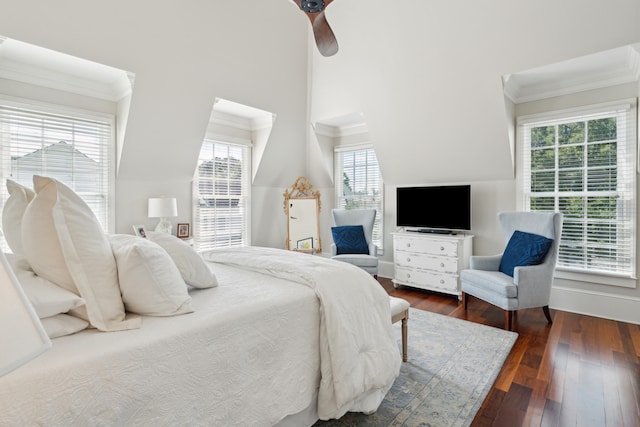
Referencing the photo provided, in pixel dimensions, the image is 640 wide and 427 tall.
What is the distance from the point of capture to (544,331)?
316 centimetres

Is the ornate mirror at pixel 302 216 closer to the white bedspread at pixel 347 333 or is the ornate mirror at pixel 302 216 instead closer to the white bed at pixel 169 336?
the white bedspread at pixel 347 333

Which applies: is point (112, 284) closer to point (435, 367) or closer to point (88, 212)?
point (88, 212)

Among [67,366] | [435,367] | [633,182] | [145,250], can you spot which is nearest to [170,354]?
[67,366]

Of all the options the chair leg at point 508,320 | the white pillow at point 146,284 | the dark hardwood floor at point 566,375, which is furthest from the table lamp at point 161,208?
the chair leg at point 508,320

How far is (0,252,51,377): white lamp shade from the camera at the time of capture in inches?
16.7

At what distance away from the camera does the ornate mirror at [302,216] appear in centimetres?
554

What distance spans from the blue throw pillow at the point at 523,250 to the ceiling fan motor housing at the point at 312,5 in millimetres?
2827

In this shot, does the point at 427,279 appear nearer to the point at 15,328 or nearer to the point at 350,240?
the point at 350,240

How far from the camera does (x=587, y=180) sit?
11.9 feet

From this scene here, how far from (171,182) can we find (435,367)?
365 centimetres

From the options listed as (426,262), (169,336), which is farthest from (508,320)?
(169,336)

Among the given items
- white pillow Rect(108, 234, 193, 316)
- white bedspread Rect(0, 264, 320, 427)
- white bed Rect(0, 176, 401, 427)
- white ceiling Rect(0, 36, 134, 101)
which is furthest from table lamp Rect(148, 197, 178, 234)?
white pillow Rect(108, 234, 193, 316)

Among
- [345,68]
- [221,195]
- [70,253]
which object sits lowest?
[70,253]

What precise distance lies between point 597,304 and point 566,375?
169 cm
